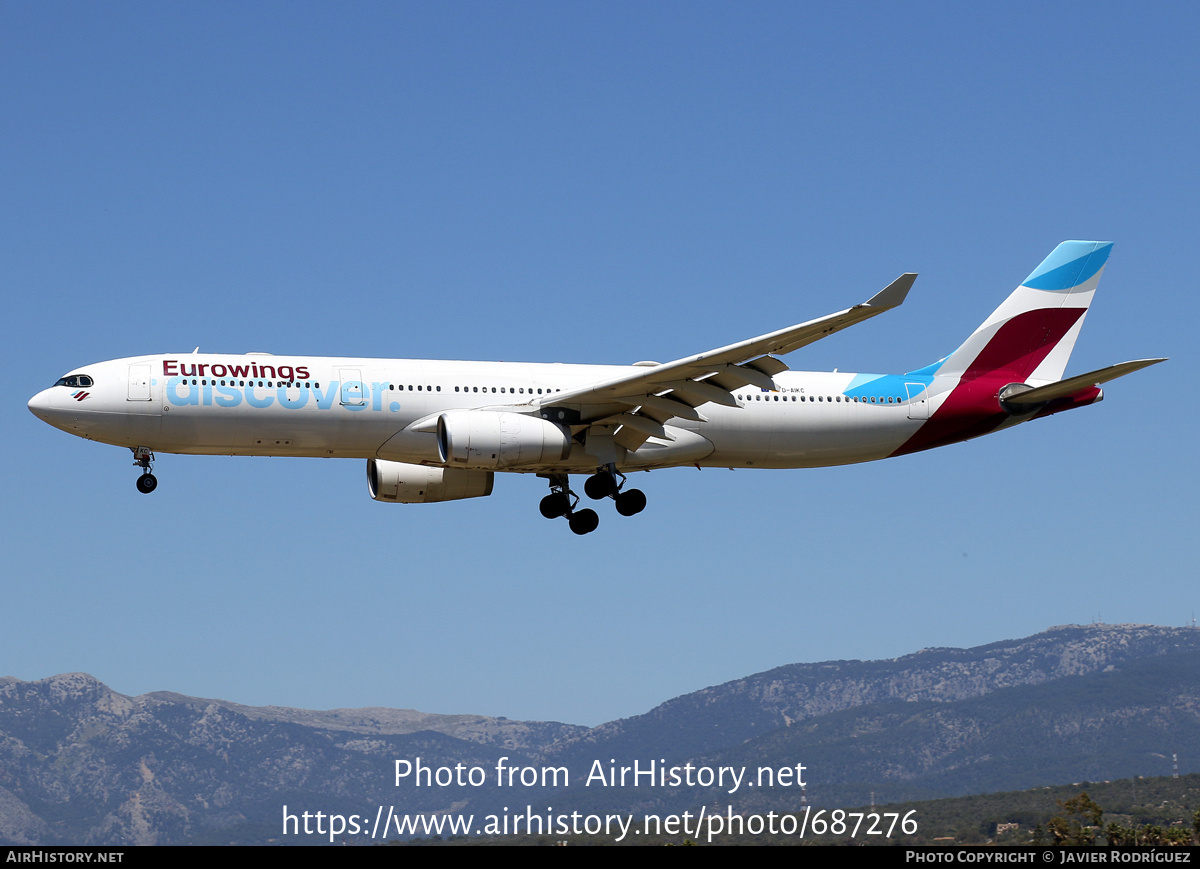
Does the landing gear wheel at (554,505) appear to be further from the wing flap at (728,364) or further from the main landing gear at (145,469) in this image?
the main landing gear at (145,469)

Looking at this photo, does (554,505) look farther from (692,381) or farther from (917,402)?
(917,402)

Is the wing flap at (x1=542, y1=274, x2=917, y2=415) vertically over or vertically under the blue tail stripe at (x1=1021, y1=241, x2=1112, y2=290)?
under

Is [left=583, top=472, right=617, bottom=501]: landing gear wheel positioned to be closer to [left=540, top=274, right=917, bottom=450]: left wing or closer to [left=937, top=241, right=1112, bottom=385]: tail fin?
[left=540, top=274, right=917, bottom=450]: left wing

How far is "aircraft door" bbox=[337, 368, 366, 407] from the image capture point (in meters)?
34.0

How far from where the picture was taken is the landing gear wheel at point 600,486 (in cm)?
3653

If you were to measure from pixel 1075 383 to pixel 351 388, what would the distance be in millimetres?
19901

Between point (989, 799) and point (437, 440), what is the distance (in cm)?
9715

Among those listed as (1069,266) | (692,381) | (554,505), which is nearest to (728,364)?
(692,381)

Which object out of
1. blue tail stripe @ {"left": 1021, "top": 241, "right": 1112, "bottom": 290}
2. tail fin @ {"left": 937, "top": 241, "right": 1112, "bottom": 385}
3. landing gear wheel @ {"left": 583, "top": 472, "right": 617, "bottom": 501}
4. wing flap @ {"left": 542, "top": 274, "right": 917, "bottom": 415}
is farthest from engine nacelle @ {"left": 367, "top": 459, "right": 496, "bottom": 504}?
blue tail stripe @ {"left": 1021, "top": 241, "right": 1112, "bottom": 290}

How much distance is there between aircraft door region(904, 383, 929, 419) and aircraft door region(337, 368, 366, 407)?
16.0 metres

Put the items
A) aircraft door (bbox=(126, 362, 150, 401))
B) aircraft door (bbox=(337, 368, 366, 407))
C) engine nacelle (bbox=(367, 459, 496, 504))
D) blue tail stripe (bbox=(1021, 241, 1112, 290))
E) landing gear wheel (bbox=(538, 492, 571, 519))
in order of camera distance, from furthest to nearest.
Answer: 1. blue tail stripe (bbox=(1021, 241, 1112, 290))
2. landing gear wheel (bbox=(538, 492, 571, 519))
3. engine nacelle (bbox=(367, 459, 496, 504))
4. aircraft door (bbox=(337, 368, 366, 407))
5. aircraft door (bbox=(126, 362, 150, 401))

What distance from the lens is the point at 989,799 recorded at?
386 ft
